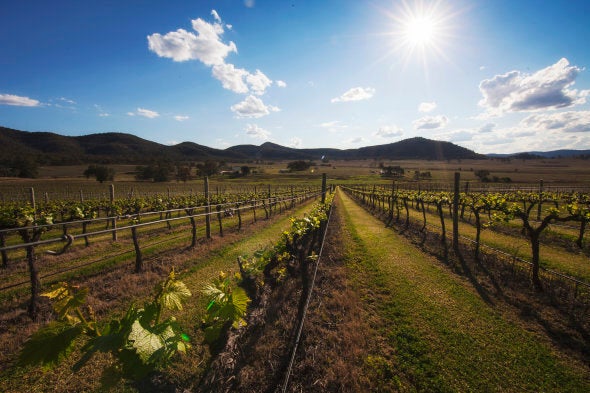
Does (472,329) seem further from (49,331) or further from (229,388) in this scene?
(49,331)

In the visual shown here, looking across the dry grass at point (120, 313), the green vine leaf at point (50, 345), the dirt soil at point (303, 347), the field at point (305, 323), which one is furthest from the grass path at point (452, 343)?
the green vine leaf at point (50, 345)

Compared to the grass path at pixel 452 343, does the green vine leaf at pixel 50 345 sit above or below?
above

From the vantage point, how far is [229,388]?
139 inches

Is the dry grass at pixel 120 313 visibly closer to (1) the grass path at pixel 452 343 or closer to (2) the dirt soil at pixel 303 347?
(2) the dirt soil at pixel 303 347

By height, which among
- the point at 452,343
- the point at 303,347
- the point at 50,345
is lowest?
the point at 452,343

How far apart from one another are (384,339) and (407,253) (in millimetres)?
6970

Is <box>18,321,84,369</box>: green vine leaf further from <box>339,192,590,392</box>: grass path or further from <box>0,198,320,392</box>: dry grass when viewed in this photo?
<box>339,192,590,392</box>: grass path

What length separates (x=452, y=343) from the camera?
5391mm

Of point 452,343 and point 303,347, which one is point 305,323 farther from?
point 452,343

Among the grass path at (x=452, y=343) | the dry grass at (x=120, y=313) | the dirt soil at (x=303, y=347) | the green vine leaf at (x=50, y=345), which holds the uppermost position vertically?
the green vine leaf at (x=50, y=345)

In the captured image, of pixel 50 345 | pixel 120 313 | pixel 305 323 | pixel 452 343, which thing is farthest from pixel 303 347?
pixel 120 313

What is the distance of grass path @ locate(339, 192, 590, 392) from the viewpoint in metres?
4.42

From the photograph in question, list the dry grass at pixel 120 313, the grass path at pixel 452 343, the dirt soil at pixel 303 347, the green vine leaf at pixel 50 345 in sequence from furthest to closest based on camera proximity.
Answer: the grass path at pixel 452 343
the dry grass at pixel 120 313
the dirt soil at pixel 303 347
the green vine leaf at pixel 50 345

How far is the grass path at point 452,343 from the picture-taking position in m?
4.42
